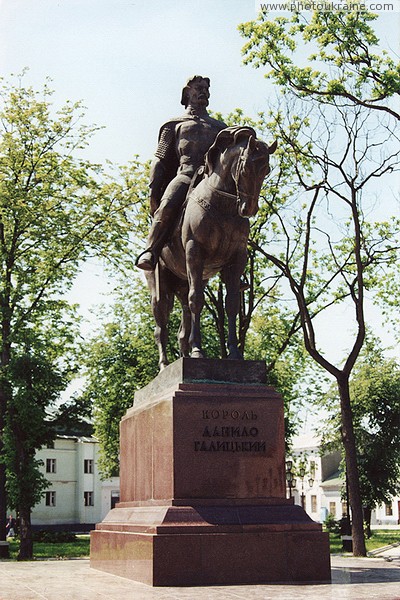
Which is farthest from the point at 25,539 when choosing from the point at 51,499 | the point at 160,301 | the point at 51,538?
the point at 51,499

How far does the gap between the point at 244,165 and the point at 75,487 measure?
67.8m

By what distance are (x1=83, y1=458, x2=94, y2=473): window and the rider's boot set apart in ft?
215

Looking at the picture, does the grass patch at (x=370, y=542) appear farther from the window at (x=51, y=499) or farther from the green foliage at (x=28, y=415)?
the window at (x=51, y=499)

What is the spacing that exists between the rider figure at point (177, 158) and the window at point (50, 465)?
2495 inches

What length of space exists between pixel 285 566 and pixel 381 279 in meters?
A: 22.7

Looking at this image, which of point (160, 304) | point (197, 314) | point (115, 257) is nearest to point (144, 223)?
point (115, 257)

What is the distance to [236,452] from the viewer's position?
9258 mm

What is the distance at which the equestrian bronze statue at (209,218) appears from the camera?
9422mm

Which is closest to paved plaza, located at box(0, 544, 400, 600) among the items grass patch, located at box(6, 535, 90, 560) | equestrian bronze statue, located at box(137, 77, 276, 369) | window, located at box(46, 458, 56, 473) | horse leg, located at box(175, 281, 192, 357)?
equestrian bronze statue, located at box(137, 77, 276, 369)

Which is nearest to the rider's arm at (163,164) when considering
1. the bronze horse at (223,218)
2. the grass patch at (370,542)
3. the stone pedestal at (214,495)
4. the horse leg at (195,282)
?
the bronze horse at (223,218)

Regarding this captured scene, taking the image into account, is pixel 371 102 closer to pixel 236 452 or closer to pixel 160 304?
pixel 160 304

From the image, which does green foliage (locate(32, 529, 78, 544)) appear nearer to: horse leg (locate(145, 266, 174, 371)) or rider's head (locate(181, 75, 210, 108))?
horse leg (locate(145, 266, 174, 371))

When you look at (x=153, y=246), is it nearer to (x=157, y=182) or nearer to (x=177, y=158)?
(x=157, y=182)

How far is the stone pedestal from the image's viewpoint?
847cm
